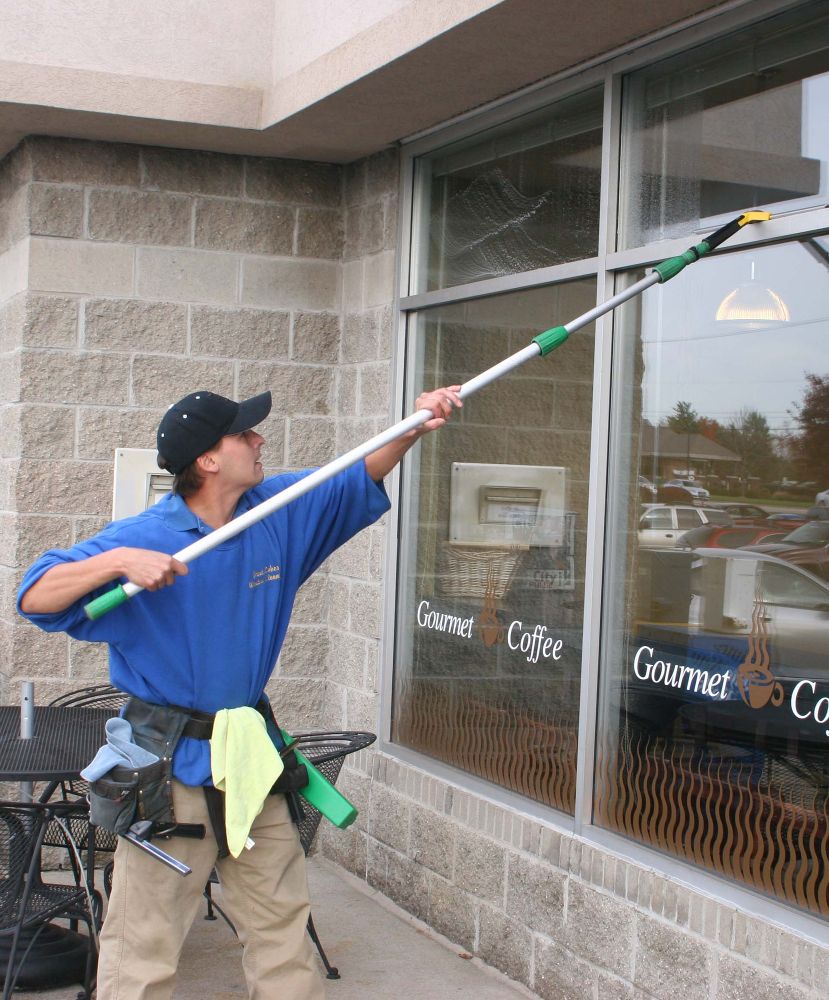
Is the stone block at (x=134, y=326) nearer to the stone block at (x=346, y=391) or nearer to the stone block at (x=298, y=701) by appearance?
the stone block at (x=346, y=391)

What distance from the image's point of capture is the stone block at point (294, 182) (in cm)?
619

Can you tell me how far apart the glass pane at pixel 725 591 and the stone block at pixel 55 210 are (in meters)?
2.79

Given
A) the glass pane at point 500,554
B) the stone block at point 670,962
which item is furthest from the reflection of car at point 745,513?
the stone block at point 670,962

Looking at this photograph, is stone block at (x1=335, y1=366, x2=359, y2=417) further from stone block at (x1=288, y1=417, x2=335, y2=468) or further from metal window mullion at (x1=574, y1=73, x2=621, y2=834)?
metal window mullion at (x1=574, y1=73, x2=621, y2=834)

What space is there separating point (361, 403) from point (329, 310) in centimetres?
54

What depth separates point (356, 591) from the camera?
19.9 feet

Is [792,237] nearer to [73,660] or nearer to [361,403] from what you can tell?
[361,403]

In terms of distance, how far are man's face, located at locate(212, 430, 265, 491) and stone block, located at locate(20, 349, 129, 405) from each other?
2.71 metres

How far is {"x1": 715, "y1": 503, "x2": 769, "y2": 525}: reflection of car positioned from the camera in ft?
12.7

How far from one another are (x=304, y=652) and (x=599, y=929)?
2.40 m

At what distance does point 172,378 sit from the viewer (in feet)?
20.0

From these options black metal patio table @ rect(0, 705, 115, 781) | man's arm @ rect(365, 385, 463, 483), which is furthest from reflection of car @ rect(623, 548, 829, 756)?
black metal patio table @ rect(0, 705, 115, 781)

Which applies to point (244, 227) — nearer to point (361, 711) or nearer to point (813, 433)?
point (361, 711)

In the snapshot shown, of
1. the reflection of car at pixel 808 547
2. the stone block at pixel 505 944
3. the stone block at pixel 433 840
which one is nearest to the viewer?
the reflection of car at pixel 808 547
